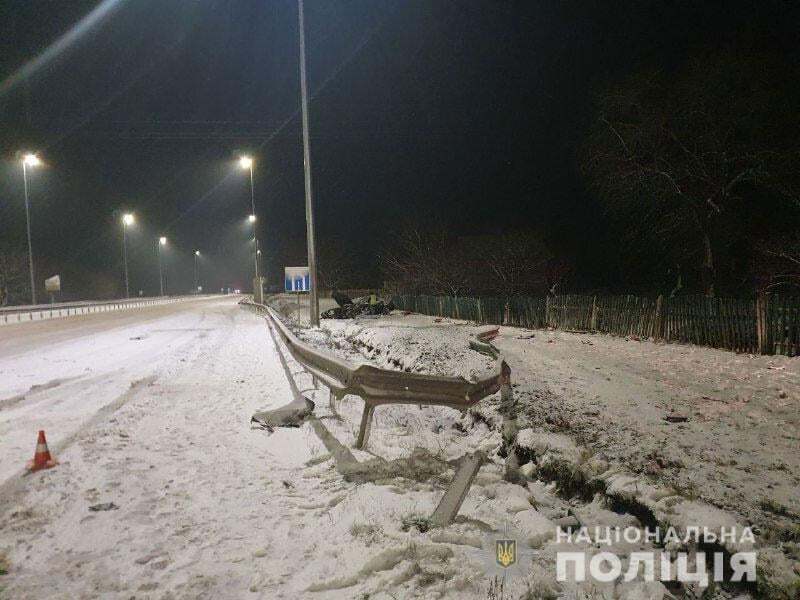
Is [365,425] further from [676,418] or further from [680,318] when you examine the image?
[680,318]

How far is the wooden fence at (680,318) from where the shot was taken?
10898 mm

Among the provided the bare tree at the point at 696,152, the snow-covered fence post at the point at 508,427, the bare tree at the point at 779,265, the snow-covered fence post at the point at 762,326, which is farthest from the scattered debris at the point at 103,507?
the bare tree at the point at 696,152

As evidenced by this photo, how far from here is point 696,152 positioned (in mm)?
20125

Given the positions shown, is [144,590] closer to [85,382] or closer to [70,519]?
[70,519]

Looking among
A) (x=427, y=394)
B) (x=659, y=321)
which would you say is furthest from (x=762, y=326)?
(x=427, y=394)

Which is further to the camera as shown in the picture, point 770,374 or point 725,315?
point 725,315

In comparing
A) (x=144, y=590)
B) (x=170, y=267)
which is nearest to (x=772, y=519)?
(x=144, y=590)

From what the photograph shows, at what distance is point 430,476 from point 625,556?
1811 millimetres

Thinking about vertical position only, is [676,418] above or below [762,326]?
below

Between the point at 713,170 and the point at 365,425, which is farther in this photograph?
the point at 713,170

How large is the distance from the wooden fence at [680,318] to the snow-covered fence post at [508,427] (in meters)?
8.36

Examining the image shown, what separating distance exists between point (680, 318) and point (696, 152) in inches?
407

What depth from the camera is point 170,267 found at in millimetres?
150875

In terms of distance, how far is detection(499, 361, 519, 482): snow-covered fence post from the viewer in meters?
4.93
